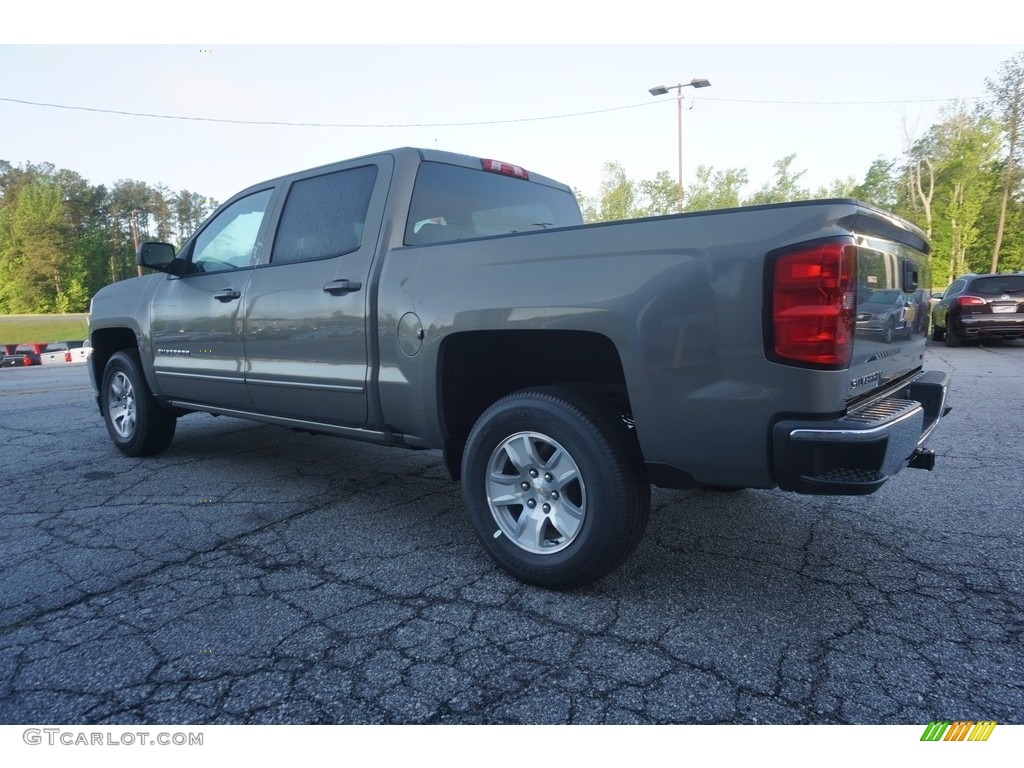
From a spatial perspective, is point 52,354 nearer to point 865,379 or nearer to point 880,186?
point 865,379

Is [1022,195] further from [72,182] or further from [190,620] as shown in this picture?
[72,182]

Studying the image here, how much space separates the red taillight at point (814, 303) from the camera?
2057 mm

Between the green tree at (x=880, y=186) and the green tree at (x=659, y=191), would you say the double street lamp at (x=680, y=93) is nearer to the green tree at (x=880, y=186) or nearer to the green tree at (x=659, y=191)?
the green tree at (x=659, y=191)

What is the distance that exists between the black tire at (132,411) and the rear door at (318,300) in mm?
1487

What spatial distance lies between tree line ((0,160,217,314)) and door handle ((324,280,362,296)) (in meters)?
64.4

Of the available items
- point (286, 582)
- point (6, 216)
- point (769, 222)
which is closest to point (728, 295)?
point (769, 222)

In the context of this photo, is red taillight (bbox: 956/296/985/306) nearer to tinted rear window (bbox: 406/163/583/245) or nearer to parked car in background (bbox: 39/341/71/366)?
tinted rear window (bbox: 406/163/583/245)

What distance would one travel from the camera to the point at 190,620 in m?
2.48

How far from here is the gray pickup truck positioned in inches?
83.9

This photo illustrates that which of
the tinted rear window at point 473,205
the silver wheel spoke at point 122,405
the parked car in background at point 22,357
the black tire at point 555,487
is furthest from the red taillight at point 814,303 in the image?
the parked car in background at point 22,357

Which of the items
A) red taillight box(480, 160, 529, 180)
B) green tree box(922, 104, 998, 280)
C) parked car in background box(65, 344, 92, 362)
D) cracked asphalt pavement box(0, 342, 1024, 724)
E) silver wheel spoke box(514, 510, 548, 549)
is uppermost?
green tree box(922, 104, 998, 280)

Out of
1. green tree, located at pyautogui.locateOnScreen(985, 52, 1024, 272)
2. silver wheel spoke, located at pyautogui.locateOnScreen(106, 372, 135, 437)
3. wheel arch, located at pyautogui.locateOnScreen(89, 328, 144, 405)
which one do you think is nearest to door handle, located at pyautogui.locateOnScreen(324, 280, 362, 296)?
silver wheel spoke, located at pyautogui.locateOnScreen(106, 372, 135, 437)

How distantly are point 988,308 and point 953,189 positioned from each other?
106 ft

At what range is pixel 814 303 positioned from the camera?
207cm
